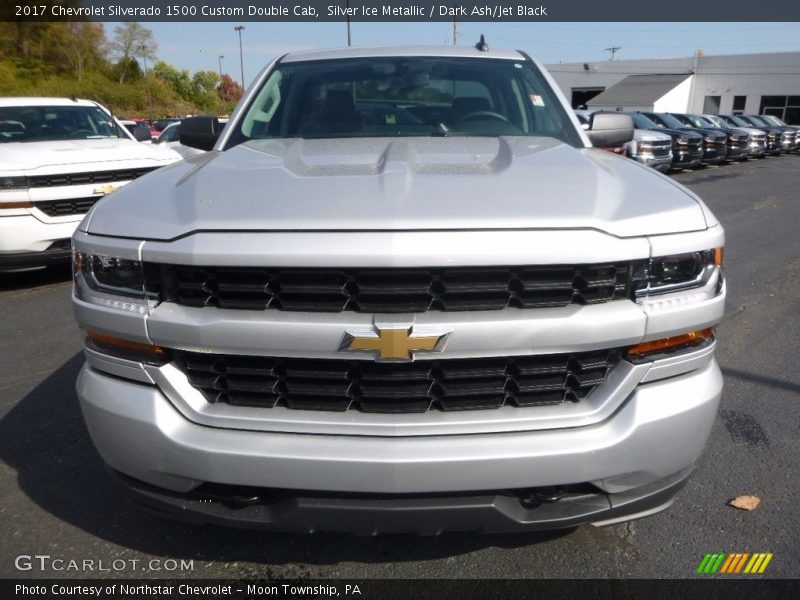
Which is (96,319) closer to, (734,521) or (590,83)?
(734,521)

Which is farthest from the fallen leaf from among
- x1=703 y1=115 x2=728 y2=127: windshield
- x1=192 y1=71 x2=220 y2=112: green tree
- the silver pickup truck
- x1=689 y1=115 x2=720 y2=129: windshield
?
x1=192 y1=71 x2=220 y2=112: green tree

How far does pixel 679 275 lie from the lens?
6.35ft

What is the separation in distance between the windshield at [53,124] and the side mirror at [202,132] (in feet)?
14.5

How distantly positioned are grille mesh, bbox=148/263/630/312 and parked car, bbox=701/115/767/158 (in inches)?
897

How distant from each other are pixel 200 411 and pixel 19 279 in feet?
19.0

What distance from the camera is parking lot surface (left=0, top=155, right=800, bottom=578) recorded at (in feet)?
7.72

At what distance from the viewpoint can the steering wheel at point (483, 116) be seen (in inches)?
129

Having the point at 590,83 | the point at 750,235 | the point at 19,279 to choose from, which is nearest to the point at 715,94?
the point at 590,83

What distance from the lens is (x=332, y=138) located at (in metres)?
3.03

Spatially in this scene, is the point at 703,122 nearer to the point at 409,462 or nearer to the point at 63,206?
the point at 63,206

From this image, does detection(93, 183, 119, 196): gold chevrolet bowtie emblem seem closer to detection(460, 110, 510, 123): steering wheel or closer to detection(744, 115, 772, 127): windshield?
detection(460, 110, 510, 123): steering wheel

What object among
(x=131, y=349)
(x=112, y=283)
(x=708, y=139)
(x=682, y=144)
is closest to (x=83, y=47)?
(x=708, y=139)

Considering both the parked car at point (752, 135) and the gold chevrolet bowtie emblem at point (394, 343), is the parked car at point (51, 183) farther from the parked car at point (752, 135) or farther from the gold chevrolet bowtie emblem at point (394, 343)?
the parked car at point (752, 135)

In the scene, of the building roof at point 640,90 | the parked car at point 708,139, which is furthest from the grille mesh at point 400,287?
the building roof at point 640,90
